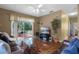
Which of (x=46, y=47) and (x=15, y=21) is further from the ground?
(x=15, y=21)

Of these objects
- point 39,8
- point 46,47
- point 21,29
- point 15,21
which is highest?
point 39,8

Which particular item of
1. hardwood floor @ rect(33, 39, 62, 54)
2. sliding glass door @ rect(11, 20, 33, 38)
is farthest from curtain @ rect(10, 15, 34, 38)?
hardwood floor @ rect(33, 39, 62, 54)

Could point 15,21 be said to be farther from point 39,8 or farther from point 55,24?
point 55,24

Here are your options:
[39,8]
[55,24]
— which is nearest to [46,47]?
[55,24]

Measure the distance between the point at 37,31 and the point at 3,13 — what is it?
565 mm

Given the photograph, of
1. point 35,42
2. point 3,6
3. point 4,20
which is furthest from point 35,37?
point 3,6

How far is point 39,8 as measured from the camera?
1.83 metres

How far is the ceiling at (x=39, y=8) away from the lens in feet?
5.97

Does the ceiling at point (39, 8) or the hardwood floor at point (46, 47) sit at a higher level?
the ceiling at point (39, 8)

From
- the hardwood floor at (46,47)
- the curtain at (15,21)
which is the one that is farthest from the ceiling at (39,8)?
the hardwood floor at (46,47)

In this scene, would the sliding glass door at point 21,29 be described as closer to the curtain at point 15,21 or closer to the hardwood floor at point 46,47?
the curtain at point 15,21

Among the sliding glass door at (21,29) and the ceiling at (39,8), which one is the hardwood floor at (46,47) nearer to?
the sliding glass door at (21,29)

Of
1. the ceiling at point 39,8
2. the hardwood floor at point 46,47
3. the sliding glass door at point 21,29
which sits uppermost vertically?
the ceiling at point 39,8

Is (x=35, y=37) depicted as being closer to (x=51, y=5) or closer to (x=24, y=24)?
(x=24, y=24)
